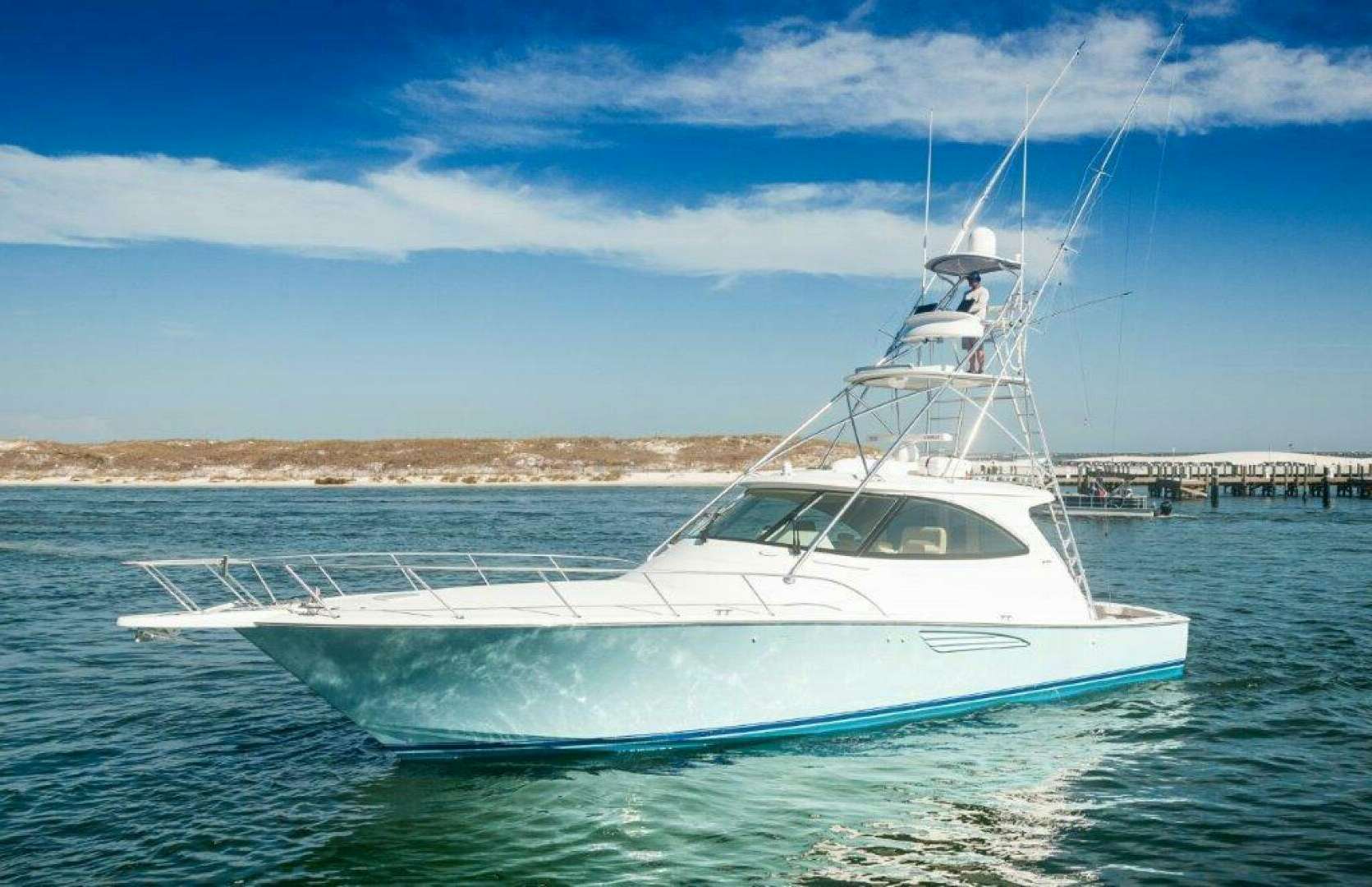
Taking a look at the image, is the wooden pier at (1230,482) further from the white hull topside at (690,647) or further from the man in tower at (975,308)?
the white hull topside at (690,647)

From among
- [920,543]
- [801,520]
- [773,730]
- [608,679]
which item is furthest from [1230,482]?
[608,679]

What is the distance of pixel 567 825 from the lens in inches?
321

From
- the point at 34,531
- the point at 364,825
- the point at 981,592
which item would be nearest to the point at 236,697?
the point at 364,825

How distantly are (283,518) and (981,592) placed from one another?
37.7 metres

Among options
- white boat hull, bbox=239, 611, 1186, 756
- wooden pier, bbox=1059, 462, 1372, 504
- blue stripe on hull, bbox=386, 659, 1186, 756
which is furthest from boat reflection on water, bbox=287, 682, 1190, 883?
wooden pier, bbox=1059, 462, 1372, 504

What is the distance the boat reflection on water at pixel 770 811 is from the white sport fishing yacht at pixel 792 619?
358mm

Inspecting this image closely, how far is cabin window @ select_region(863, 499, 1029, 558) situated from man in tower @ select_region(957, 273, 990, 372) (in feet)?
7.76

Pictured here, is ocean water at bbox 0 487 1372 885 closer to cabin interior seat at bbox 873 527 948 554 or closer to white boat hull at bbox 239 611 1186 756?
white boat hull at bbox 239 611 1186 756

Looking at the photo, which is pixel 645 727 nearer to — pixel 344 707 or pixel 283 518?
pixel 344 707

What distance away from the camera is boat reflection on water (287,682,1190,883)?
7.50 m

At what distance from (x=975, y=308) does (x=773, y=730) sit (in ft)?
20.6

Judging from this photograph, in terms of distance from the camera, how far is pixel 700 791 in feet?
29.1

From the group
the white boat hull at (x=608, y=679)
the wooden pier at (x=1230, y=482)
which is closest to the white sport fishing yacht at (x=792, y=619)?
the white boat hull at (x=608, y=679)

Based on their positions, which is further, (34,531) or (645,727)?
(34,531)
